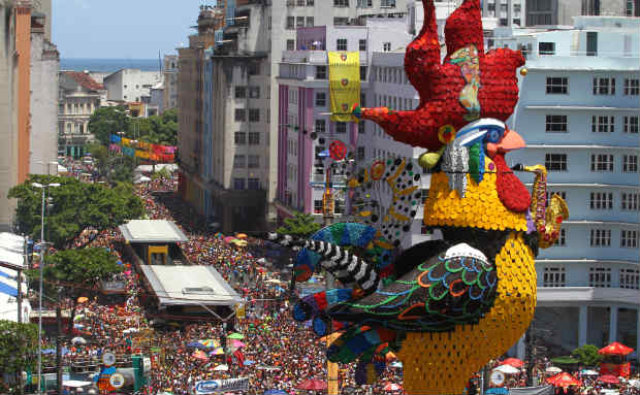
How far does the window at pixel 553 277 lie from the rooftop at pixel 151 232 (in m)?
34.1

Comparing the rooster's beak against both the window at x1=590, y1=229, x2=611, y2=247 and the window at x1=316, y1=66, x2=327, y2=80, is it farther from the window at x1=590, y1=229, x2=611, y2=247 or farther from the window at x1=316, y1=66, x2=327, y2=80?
the window at x1=316, y1=66, x2=327, y2=80

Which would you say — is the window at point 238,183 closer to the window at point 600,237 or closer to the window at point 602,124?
the window at point 600,237

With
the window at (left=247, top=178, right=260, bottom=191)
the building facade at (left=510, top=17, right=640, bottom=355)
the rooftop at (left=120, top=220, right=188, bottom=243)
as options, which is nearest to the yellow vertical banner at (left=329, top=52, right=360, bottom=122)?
the rooftop at (left=120, top=220, right=188, bottom=243)

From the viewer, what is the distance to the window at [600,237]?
91250mm

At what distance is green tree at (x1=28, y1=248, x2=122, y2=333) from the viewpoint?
94312 millimetres

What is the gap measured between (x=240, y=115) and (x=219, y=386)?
7480 centimetres

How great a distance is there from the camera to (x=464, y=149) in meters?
38.4

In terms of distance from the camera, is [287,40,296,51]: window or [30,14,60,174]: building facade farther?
[30,14,60,174]: building facade

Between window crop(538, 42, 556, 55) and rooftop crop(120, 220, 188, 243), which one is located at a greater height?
window crop(538, 42, 556, 55)

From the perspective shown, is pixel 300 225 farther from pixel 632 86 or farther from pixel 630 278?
pixel 632 86

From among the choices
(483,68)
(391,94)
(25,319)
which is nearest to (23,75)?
(391,94)

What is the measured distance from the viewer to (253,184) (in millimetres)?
142750

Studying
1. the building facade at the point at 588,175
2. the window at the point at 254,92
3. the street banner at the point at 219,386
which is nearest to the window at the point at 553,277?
the building facade at the point at 588,175

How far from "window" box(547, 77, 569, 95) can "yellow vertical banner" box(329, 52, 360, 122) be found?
2418cm
